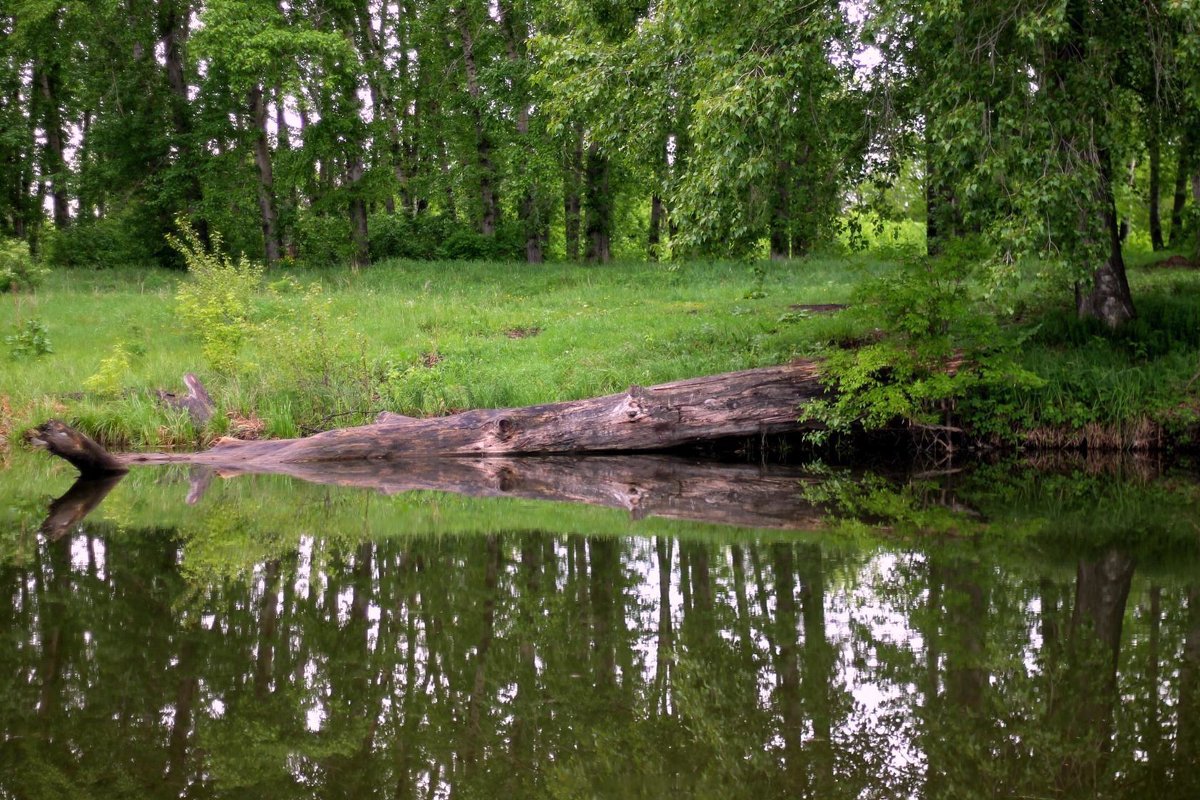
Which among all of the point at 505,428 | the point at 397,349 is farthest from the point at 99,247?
the point at 505,428

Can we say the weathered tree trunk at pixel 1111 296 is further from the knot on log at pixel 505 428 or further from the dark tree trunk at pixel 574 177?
the dark tree trunk at pixel 574 177

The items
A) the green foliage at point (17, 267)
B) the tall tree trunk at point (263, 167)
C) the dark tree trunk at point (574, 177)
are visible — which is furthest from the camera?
the tall tree trunk at point (263, 167)

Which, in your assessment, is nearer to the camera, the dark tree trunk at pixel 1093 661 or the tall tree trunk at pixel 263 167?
the dark tree trunk at pixel 1093 661

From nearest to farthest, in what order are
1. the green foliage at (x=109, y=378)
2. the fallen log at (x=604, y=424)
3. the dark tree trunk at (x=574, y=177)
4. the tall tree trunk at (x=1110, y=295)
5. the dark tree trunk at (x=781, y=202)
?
the fallen log at (x=604, y=424) → the dark tree trunk at (x=781, y=202) → the tall tree trunk at (x=1110, y=295) → the green foliage at (x=109, y=378) → the dark tree trunk at (x=574, y=177)

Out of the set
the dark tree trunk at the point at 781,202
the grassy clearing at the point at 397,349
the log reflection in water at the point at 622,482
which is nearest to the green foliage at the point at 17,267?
the grassy clearing at the point at 397,349

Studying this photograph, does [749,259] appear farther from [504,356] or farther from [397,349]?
[397,349]

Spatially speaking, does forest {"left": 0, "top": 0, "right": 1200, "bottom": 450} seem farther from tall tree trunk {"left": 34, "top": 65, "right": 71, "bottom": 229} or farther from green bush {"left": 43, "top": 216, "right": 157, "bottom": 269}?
tall tree trunk {"left": 34, "top": 65, "right": 71, "bottom": 229}

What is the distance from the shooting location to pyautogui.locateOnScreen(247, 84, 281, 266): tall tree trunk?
29406 millimetres

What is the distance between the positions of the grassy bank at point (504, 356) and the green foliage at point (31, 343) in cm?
5

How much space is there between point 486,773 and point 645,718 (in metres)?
0.84

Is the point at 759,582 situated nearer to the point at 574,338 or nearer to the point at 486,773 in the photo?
the point at 486,773

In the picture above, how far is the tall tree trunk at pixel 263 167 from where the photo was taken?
2941 centimetres

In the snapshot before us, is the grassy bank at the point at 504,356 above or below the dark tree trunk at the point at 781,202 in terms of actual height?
below

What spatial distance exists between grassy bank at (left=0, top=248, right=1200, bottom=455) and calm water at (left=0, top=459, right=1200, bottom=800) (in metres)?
4.28
